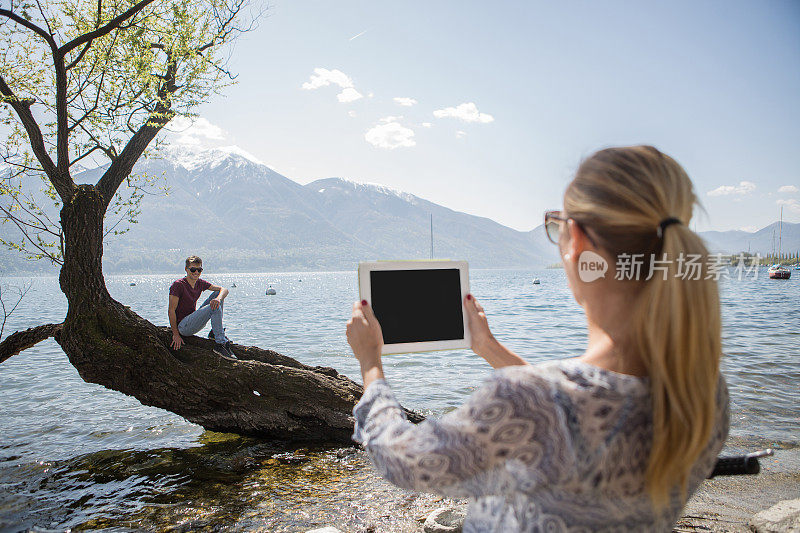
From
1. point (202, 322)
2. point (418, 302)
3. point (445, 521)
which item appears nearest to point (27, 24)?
point (202, 322)

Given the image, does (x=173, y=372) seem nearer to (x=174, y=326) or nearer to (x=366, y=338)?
(x=174, y=326)

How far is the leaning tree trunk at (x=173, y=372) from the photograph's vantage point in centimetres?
759

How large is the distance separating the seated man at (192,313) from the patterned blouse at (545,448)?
7.33 metres

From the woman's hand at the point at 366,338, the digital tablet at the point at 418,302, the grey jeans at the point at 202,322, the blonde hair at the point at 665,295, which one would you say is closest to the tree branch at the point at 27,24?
the grey jeans at the point at 202,322

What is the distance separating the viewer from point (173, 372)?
304 inches

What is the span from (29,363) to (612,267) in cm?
2290

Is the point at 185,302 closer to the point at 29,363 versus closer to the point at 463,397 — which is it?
the point at 463,397

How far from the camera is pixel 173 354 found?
26.3 ft

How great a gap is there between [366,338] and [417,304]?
0.97 ft

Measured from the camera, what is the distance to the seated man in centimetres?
827

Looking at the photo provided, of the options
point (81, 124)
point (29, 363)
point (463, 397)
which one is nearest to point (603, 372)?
point (81, 124)

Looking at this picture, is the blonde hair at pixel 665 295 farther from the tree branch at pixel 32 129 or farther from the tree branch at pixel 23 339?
the tree branch at pixel 23 339

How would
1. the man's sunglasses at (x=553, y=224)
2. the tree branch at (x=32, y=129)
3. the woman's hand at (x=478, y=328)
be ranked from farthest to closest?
the tree branch at (x=32, y=129), the woman's hand at (x=478, y=328), the man's sunglasses at (x=553, y=224)

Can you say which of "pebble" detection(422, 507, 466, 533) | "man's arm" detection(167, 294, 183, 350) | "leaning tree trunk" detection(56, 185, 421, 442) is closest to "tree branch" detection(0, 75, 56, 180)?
"leaning tree trunk" detection(56, 185, 421, 442)
